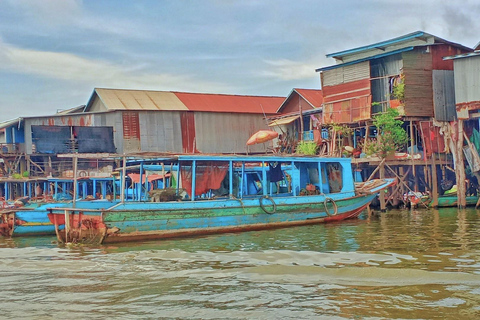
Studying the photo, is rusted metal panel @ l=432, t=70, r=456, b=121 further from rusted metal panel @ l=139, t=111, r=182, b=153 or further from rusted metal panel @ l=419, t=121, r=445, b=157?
rusted metal panel @ l=139, t=111, r=182, b=153

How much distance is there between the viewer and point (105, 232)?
13.7 m

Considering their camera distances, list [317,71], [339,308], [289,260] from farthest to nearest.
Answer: [317,71] → [289,260] → [339,308]

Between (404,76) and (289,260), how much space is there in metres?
14.7

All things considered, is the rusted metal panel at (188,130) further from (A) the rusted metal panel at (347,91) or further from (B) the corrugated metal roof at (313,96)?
(A) the rusted metal panel at (347,91)

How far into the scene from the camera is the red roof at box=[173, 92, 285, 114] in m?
35.2

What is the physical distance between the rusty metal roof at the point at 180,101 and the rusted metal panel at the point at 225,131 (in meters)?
0.44

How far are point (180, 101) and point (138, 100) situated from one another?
8.80 ft

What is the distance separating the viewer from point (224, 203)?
15.5m

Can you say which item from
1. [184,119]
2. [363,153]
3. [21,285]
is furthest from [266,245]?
[184,119]

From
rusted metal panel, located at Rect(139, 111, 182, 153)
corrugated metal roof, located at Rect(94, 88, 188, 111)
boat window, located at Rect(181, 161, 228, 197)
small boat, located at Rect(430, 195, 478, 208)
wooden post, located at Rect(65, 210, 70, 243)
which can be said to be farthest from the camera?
rusted metal panel, located at Rect(139, 111, 182, 153)

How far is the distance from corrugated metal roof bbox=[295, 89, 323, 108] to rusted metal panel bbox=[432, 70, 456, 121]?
771 cm

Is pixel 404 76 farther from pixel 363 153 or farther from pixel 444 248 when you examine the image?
pixel 444 248

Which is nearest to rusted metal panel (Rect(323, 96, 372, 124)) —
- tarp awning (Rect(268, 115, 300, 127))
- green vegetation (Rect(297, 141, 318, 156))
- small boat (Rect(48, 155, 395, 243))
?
green vegetation (Rect(297, 141, 318, 156))

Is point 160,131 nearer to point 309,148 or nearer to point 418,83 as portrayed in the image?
point 309,148
